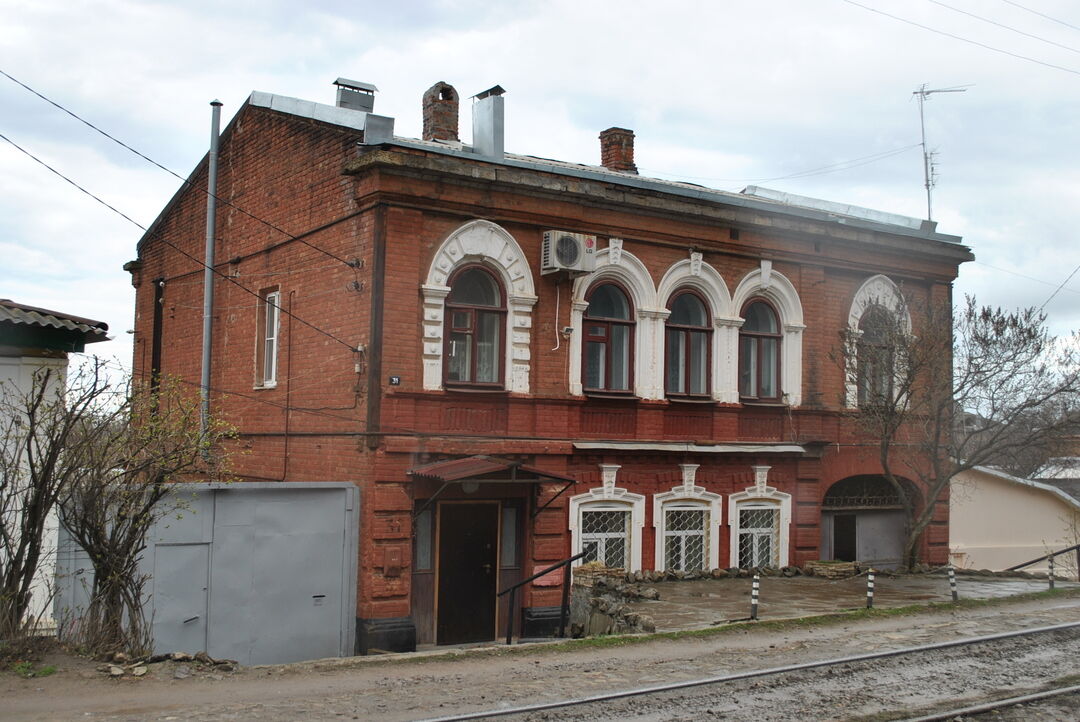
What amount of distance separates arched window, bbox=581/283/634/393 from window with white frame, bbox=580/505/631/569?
77.8 inches

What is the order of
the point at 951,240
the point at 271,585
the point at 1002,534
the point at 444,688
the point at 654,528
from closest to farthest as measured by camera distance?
the point at 444,688 < the point at 271,585 < the point at 654,528 < the point at 951,240 < the point at 1002,534

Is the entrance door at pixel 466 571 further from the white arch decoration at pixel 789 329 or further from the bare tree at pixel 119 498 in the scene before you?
the white arch decoration at pixel 789 329

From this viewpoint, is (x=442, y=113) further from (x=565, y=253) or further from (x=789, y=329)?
(x=789, y=329)

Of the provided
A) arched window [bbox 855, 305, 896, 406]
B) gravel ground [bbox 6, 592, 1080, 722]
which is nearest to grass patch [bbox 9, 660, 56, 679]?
gravel ground [bbox 6, 592, 1080, 722]

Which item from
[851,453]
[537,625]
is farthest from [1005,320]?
[537,625]

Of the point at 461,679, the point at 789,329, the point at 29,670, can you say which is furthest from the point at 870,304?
the point at 29,670

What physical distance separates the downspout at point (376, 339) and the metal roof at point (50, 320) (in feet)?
12.1

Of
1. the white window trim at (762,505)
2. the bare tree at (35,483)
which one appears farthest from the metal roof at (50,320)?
the white window trim at (762,505)

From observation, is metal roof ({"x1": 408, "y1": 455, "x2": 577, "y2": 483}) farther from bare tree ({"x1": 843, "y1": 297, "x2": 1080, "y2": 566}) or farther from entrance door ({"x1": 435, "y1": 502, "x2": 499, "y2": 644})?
bare tree ({"x1": 843, "y1": 297, "x2": 1080, "y2": 566})

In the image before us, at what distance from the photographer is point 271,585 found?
1459 centimetres

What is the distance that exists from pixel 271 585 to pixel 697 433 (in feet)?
25.1

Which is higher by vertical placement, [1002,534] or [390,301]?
[390,301]

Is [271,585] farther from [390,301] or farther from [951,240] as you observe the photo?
[951,240]

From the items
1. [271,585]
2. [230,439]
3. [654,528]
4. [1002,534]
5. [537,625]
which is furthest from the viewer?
[1002,534]
